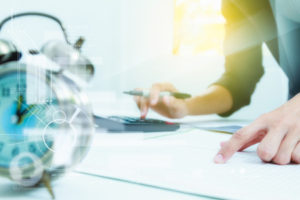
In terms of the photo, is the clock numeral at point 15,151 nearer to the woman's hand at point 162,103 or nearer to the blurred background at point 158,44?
the woman's hand at point 162,103

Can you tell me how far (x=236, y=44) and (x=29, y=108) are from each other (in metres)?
0.82

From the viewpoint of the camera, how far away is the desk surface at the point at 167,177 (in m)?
0.22

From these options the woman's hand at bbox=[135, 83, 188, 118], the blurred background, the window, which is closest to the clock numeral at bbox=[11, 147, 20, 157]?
the woman's hand at bbox=[135, 83, 188, 118]

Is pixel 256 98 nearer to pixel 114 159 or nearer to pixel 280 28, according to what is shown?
pixel 280 28

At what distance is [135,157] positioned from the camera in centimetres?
35

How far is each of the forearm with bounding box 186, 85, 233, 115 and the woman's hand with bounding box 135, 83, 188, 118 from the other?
5cm

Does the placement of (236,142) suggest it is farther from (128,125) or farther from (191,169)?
(128,125)

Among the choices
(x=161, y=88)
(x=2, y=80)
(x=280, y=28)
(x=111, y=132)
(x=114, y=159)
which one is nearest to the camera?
(x=2, y=80)

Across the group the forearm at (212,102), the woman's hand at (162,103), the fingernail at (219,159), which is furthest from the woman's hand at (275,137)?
the forearm at (212,102)

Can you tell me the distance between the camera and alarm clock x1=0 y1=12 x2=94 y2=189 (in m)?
0.22

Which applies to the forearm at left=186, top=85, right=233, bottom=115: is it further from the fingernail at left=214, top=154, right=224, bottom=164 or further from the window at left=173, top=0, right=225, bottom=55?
the fingernail at left=214, top=154, right=224, bottom=164

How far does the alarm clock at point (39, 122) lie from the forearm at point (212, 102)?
22.8 inches

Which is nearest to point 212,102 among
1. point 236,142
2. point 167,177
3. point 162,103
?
point 162,103

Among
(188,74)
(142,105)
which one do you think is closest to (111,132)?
(142,105)
